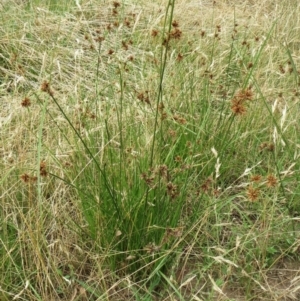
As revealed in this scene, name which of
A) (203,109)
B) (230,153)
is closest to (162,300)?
(230,153)

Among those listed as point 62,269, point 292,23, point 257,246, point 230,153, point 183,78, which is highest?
point 292,23

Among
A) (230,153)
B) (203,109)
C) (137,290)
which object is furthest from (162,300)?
(203,109)

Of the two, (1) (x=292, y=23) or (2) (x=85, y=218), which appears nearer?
(2) (x=85, y=218)

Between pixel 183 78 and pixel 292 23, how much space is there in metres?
1.54

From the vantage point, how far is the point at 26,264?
5.12 ft

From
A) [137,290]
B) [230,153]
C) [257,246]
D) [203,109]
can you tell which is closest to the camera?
[137,290]

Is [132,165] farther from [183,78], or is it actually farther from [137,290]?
[183,78]

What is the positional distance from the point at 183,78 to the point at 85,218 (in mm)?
1115

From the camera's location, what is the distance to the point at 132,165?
5.55 ft

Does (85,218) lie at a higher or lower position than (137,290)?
higher

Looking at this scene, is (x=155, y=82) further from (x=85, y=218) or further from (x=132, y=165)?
(x=85, y=218)

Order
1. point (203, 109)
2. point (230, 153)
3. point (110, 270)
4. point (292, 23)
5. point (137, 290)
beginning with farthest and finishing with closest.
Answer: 1. point (292, 23)
2. point (203, 109)
3. point (230, 153)
4. point (110, 270)
5. point (137, 290)

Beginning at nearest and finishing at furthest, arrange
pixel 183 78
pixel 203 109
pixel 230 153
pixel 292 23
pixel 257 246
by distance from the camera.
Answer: pixel 257 246
pixel 230 153
pixel 203 109
pixel 183 78
pixel 292 23

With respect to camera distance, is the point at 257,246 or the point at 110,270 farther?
the point at 257,246
